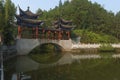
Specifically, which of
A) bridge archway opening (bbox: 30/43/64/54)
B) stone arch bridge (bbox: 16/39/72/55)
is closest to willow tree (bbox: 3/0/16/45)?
stone arch bridge (bbox: 16/39/72/55)

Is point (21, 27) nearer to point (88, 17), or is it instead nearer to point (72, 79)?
point (72, 79)

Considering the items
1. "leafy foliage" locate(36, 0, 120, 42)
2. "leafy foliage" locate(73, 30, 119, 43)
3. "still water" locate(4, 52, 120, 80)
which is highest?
"leafy foliage" locate(36, 0, 120, 42)

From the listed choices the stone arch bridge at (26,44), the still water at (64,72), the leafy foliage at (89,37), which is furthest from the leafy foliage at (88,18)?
the still water at (64,72)

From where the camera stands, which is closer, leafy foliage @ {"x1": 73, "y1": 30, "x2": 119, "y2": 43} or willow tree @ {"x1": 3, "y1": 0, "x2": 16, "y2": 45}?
willow tree @ {"x1": 3, "y1": 0, "x2": 16, "y2": 45}

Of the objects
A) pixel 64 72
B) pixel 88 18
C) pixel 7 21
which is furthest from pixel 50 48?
pixel 64 72

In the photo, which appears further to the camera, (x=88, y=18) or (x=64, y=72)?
(x=88, y=18)

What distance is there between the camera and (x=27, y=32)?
3738cm

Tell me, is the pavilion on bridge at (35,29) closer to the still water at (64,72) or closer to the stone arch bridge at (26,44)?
the stone arch bridge at (26,44)

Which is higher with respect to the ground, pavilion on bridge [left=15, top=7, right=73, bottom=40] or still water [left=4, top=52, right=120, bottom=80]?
pavilion on bridge [left=15, top=7, right=73, bottom=40]

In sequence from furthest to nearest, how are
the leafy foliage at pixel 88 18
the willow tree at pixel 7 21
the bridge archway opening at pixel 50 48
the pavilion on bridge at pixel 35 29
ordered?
1. the leafy foliage at pixel 88 18
2. the bridge archway opening at pixel 50 48
3. the pavilion on bridge at pixel 35 29
4. the willow tree at pixel 7 21

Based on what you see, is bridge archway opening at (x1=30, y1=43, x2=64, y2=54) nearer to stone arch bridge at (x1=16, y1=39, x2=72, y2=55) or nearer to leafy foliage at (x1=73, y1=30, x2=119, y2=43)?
stone arch bridge at (x1=16, y1=39, x2=72, y2=55)

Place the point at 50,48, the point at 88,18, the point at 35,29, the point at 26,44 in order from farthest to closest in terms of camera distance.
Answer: the point at 88,18, the point at 50,48, the point at 35,29, the point at 26,44

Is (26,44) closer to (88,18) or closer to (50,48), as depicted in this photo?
(50,48)

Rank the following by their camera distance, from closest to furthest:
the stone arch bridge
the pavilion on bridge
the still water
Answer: the still water, the stone arch bridge, the pavilion on bridge
